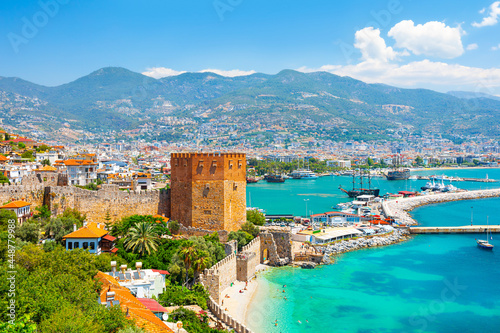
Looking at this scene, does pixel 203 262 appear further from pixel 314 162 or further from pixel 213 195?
pixel 314 162

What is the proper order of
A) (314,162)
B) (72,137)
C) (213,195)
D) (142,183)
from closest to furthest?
(213,195) < (142,183) < (314,162) < (72,137)

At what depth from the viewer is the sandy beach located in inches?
589

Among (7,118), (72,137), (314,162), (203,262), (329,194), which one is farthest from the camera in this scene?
(72,137)

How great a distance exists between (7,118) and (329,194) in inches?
5038

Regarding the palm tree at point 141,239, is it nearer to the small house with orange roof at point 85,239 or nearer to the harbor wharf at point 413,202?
the small house with orange roof at point 85,239

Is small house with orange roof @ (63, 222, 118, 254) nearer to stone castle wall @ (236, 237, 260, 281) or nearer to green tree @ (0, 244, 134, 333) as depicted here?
green tree @ (0, 244, 134, 333)

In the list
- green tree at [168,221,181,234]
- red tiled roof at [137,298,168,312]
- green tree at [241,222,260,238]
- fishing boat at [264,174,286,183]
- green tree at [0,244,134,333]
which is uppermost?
green tree at [0,244,134,333]

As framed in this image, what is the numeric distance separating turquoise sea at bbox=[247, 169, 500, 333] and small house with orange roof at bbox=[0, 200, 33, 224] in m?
9.80

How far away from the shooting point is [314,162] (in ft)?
414

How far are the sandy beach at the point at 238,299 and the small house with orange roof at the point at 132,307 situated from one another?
212 inches

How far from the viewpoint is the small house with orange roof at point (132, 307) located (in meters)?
8.23

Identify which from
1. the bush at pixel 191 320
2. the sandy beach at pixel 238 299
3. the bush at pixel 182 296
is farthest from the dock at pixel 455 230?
the bush at pixel 191 320

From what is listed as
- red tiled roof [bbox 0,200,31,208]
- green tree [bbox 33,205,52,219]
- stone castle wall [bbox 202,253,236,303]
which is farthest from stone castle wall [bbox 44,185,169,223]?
stone castle wall [bbox 202,253,236,303]

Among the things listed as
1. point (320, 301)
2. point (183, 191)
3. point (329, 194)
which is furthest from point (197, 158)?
point (329, 194)
